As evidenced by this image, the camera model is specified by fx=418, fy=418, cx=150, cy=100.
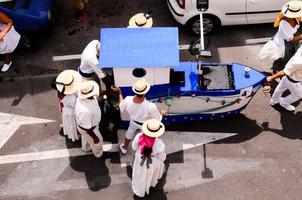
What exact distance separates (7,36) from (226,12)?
15.0 ft

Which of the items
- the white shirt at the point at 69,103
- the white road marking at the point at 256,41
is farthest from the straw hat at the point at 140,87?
the white road marking at the point at 256,41

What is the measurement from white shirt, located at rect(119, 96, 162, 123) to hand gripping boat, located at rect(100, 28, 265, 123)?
1.58 ft

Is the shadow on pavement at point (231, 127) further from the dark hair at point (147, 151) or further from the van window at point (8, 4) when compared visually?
the van window at point (8, 4)

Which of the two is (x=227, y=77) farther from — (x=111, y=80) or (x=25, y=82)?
(x=25, y=82)

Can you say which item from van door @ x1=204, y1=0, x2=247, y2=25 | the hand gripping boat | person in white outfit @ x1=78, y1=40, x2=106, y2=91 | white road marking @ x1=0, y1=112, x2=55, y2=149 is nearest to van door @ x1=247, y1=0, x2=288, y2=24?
van door @ x1=204, y1=0, x2=247, y2=25

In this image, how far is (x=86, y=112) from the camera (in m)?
6.43

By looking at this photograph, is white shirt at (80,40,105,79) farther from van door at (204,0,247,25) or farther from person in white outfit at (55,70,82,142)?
van door at (204,0,247,25)

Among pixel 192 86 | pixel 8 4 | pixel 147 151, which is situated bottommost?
pixel 147 151

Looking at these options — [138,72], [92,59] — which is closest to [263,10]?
[138,72]

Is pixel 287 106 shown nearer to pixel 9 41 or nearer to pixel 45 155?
pixel 45 155

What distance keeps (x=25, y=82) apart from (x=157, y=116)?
3.41 metres

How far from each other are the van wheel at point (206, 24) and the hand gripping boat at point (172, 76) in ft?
6.32

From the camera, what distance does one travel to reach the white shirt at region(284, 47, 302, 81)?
709 cm

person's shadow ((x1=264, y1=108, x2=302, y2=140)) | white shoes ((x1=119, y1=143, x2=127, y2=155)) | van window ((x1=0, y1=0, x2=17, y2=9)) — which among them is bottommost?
person's shadow ((x1=264, y1=108, x2=302, y2=140))
